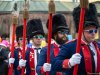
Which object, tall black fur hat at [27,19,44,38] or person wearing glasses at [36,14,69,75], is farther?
tall black fur hat at [27,19,44,38]

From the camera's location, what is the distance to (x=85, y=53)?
17.9 ft

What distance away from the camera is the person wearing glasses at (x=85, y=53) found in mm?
5391

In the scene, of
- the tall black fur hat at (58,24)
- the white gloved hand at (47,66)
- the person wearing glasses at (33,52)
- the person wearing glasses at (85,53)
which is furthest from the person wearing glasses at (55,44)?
the person wearing glasses at (85,53)

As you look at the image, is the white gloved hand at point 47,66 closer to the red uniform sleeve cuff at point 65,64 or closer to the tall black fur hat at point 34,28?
the red uniform sleeve cuff at point 65,64

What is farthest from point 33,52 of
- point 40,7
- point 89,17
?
point 40,7

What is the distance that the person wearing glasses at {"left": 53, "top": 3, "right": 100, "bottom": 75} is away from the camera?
5391mm

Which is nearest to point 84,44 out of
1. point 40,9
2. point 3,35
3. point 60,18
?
point 60,18

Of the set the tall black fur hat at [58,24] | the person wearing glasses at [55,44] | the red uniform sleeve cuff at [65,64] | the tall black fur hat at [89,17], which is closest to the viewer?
the red uniform sleeve cuff at [65,64]

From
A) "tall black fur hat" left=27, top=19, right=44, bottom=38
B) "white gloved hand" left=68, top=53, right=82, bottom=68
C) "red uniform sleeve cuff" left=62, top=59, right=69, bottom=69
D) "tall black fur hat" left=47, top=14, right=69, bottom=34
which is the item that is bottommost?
"red uniform sleeve cuff" left=62, top=59, right=69, bottom=69

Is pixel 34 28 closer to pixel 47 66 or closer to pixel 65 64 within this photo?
pixel 47 66

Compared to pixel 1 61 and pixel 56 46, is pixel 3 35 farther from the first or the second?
pixel 56 46

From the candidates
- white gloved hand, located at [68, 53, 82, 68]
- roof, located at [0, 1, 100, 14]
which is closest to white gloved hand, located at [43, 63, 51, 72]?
white gloved hand, located at [68, 53, 82, 68]

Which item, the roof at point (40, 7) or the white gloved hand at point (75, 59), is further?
the roof at point (40, 7)

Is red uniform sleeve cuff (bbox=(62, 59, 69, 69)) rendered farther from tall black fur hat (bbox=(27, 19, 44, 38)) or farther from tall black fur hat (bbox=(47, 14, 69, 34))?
tall black fur hat (bbox=(27, 19, 44, 38))
